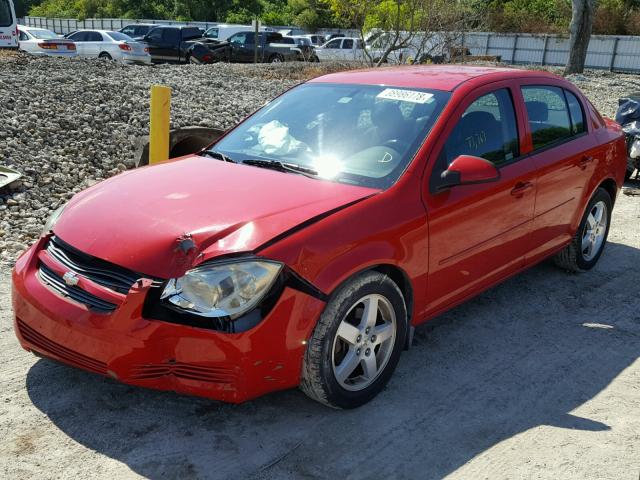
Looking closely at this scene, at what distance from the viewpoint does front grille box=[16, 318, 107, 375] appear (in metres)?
3.23

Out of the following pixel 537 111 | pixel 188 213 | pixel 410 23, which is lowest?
pixel 188 213

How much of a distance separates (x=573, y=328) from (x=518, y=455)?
1779 millimetres

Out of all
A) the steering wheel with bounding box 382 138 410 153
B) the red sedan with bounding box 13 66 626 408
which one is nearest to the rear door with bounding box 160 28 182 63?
the red sedan with bounding box 13 66 626 408

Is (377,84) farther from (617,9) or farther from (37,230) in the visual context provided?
(617,9)

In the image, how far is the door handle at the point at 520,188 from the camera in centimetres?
455

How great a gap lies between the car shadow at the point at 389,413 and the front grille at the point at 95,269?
2.35 ft

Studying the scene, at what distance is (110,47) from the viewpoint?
25609mm

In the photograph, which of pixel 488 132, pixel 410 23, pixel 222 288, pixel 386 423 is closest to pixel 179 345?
pixel 222 288

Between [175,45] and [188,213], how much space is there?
26.7m

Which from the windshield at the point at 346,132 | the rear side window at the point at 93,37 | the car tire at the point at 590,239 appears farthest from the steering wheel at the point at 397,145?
the rear side window at the point at 93,37

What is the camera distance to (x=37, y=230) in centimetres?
612

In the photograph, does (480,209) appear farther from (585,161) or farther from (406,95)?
(585,161)

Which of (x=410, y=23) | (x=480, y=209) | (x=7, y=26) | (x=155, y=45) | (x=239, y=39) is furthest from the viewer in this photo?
(x=239, y=39)

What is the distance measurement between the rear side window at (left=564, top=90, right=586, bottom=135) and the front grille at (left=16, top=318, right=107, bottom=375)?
13.3ft
